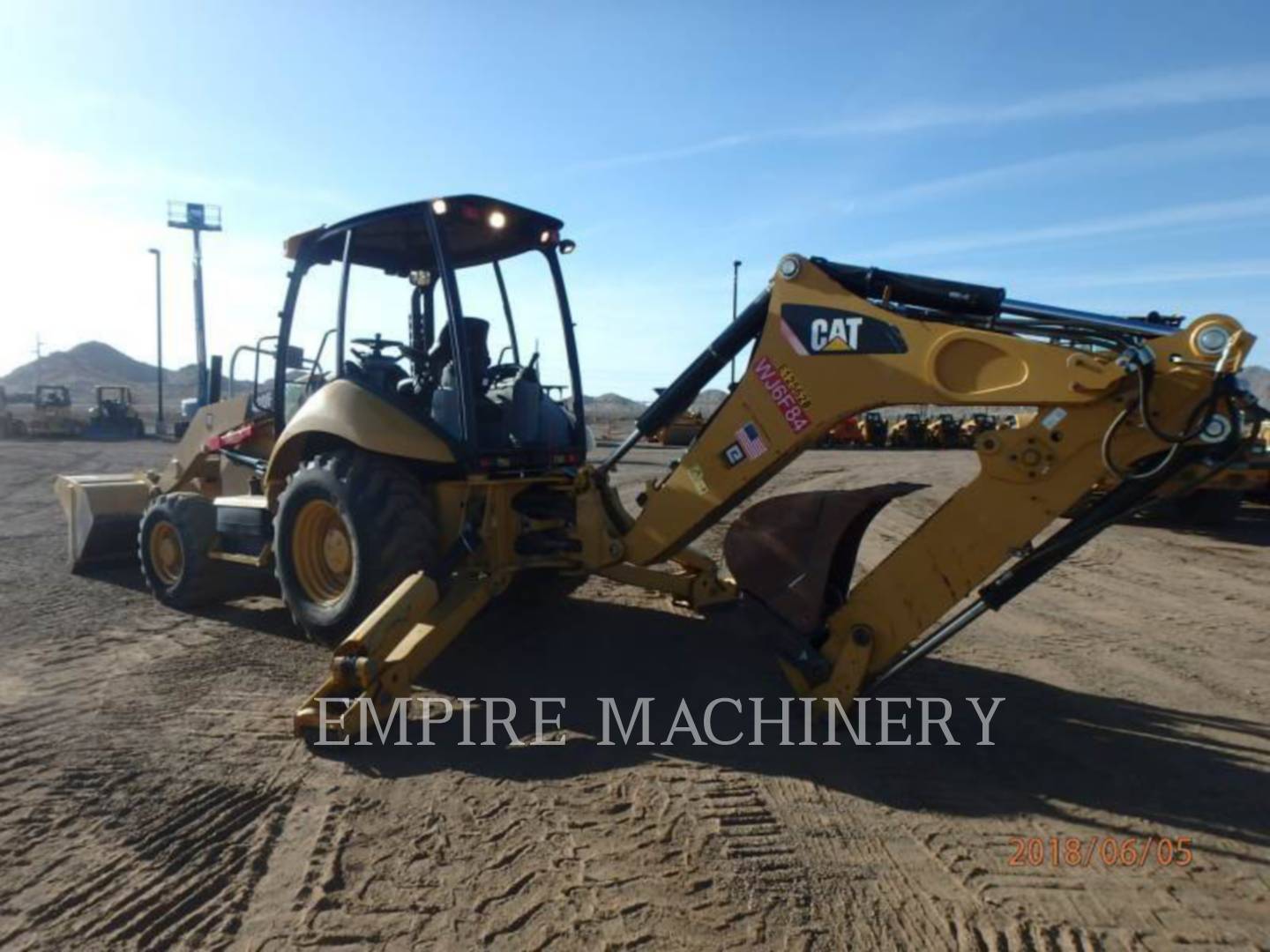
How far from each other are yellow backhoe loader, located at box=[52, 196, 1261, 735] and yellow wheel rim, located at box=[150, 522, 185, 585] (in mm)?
827

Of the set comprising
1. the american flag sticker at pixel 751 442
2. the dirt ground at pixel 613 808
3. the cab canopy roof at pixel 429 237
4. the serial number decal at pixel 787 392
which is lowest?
the dirt ground at pixel 613 808

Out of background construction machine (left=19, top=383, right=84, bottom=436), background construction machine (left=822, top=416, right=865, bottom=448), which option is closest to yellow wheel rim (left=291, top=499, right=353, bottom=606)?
background construction machine (left=822, top=416, right=865, bottom=448)

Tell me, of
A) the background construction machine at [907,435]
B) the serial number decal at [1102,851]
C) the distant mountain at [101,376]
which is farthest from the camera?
the distant mountain at [101,376]

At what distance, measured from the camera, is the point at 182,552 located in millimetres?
6648

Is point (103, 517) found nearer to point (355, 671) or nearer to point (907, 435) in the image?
point (355, 671)

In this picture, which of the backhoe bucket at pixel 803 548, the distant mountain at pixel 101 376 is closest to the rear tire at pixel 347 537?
the backhoe bucket at pixel 803 548

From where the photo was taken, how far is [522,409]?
5.51 m

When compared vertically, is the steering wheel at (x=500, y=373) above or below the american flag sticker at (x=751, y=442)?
above

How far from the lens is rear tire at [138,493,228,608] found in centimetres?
655

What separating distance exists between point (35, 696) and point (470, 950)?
11.2 feet

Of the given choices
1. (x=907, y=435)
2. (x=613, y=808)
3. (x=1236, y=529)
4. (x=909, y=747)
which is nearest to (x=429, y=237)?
(x=613, y=808)

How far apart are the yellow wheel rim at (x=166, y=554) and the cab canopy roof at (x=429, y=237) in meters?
2.46

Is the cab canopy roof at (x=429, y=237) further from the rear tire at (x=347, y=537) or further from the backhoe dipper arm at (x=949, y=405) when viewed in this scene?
the backhoe dipper arm at (x=949, y=405)

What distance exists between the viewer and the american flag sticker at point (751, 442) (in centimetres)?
428
